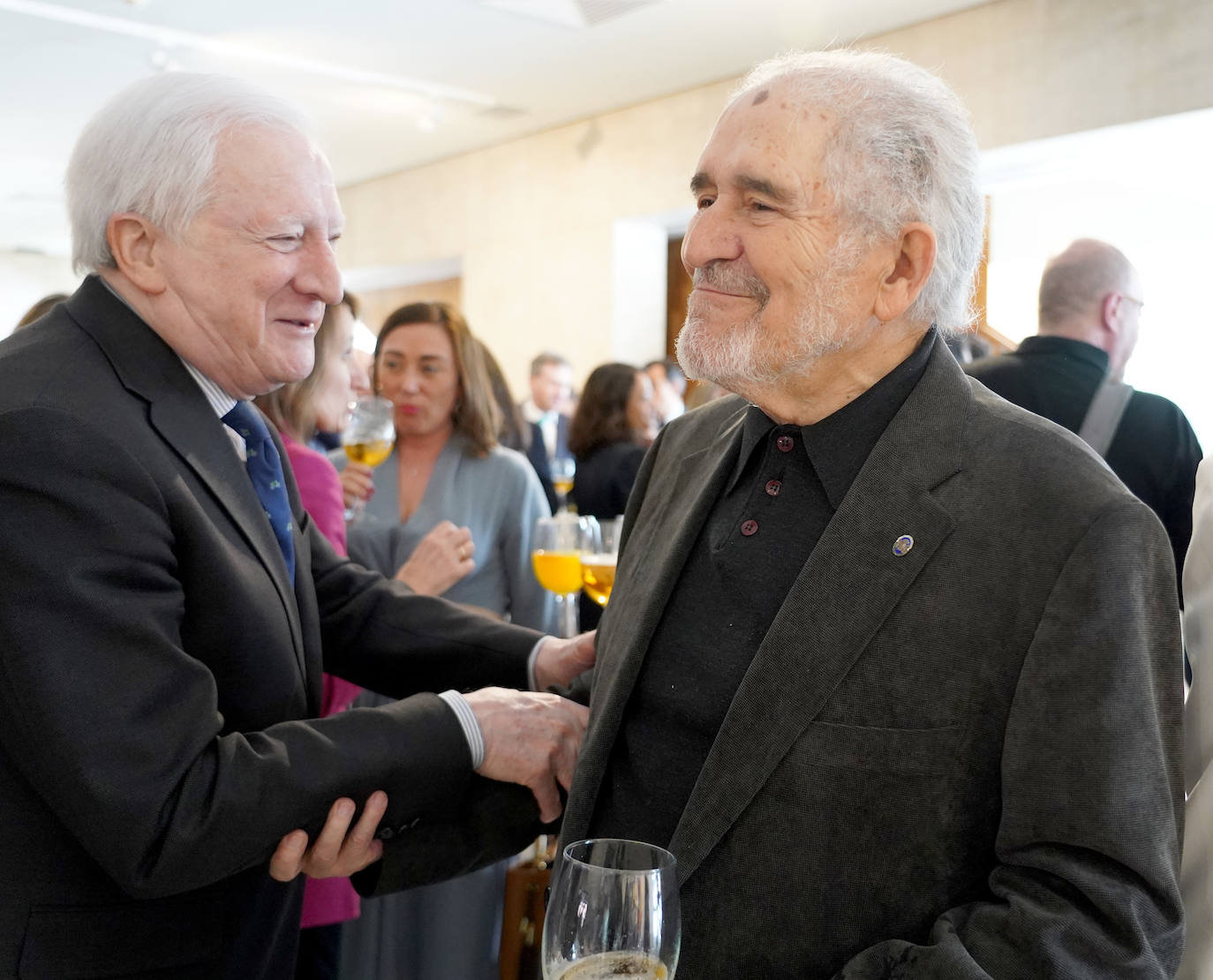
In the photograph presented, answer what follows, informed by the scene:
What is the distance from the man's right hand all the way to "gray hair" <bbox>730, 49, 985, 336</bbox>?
78 cm

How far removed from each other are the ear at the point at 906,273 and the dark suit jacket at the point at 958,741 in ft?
0.44

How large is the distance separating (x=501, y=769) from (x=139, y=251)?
2.90 feet

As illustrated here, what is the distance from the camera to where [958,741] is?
3.93ft

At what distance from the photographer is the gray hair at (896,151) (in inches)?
54.1

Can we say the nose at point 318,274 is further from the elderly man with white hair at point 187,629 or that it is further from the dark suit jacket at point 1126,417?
the dark suit jacket at point 1126,417

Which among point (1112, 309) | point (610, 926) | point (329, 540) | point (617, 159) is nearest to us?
point (610, 926)

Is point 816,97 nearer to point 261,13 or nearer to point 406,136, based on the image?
point 261,13

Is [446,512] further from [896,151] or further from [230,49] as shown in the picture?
[230,49]

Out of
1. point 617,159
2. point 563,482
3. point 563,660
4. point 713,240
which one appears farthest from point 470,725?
point 617,159

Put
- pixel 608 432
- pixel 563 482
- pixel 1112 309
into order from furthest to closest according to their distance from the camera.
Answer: pixel 563 482 → pixel 608 432 → pixel 1112 309

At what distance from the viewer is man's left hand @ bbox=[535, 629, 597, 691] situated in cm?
197

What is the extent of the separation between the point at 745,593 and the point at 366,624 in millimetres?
907

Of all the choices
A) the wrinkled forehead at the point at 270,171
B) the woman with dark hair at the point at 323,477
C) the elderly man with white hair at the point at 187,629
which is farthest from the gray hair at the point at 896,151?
the woman with dark hair at the point at 323,477

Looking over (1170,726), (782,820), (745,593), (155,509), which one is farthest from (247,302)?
(1170,726)
